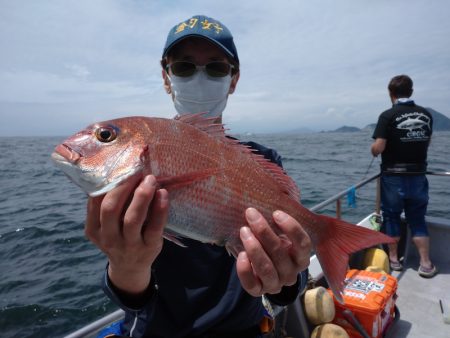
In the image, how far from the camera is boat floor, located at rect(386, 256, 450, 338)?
3.89 metres

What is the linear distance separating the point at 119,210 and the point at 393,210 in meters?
5.19

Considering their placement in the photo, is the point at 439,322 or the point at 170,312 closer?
the point at 170,312

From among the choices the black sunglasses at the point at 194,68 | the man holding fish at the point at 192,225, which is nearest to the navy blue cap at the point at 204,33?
the black sunglasses at the point at 194,68

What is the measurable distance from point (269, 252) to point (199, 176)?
0.59 metres

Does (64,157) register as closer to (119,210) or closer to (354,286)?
(119,210)

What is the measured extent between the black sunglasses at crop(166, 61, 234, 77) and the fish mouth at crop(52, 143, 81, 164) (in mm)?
1325

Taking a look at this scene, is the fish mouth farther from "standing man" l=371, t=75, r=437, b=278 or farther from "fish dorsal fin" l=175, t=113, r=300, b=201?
"standing man" l=371, t=75, r=437, b=278

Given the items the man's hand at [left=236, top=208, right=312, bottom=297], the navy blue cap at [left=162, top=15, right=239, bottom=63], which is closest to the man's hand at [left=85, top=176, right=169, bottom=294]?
the man's hand at [left=236, top=208, right=312, bottom=297]

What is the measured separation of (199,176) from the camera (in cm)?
164

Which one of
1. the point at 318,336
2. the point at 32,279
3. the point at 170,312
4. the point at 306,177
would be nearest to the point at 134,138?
the point at 170,312

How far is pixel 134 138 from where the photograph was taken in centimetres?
163

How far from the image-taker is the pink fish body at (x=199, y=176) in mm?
1563

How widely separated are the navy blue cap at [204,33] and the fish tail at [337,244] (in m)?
1.62

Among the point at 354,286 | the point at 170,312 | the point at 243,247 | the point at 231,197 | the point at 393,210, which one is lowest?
the point at 354,286
